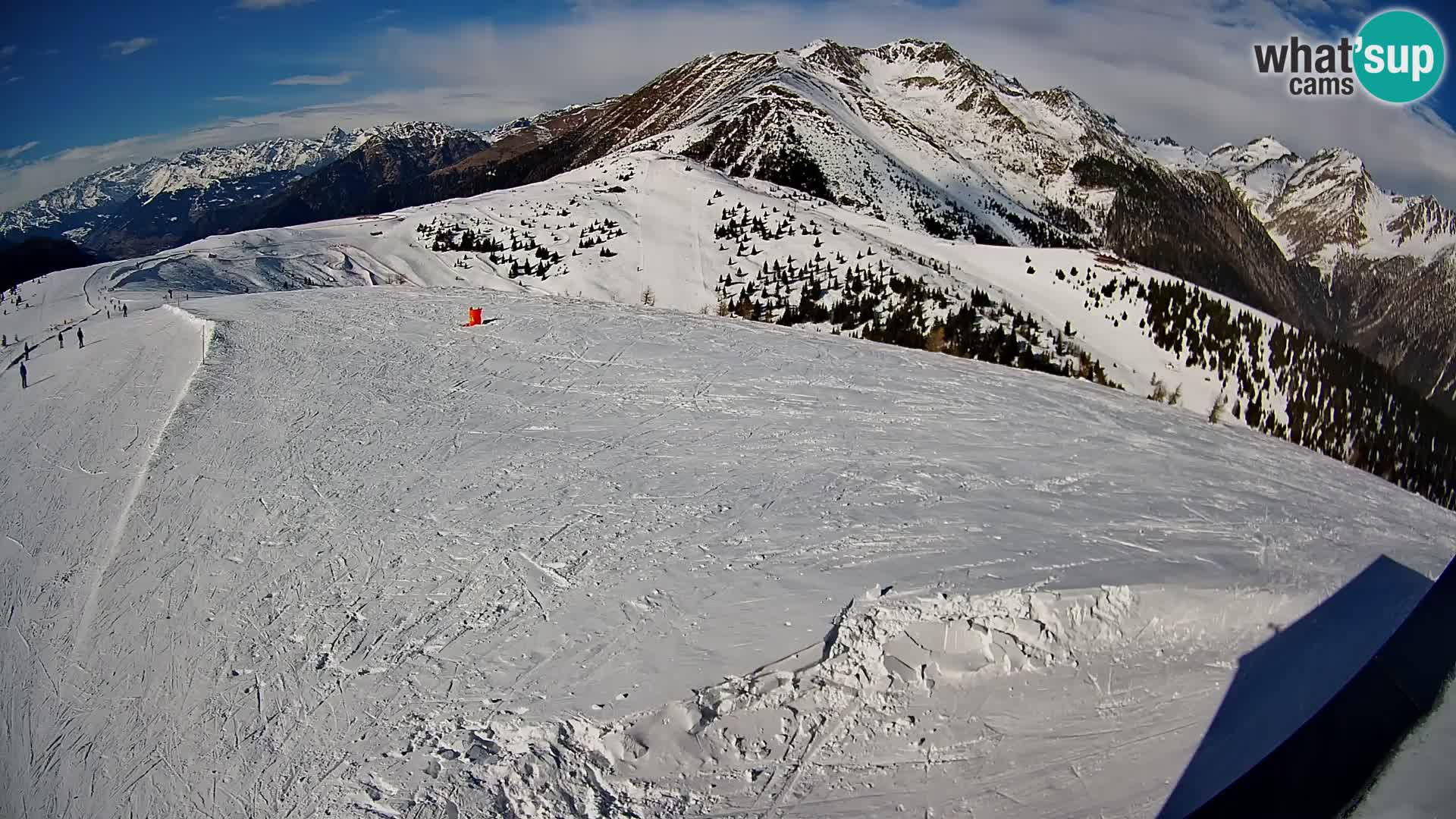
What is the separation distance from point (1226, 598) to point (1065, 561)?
1.37 meters

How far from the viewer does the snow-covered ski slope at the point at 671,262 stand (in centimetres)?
2138

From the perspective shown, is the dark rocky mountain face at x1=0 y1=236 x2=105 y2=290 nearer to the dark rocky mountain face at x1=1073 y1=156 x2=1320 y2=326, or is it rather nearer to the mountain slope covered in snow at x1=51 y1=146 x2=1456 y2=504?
the mountain slope covered in snow at x1=51 y1=146 x2=1456 y2=504

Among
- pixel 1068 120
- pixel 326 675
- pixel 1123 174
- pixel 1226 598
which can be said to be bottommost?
pixel 326 675

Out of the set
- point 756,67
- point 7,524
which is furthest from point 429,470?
point 756,67

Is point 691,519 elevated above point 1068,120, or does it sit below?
below

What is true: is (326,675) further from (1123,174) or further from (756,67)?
(1123,174)

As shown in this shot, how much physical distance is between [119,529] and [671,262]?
20.1 meters

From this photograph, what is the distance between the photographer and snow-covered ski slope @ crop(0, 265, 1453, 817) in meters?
5.23

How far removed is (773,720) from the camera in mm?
5488

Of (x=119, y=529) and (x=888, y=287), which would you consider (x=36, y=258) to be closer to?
(x=888, y=287)

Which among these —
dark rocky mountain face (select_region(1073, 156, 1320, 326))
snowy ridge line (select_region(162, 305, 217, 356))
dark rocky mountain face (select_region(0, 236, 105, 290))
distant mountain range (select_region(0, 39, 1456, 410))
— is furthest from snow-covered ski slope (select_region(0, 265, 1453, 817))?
dark rocky mountain face (select_region(1073, 156, 1320, 326))

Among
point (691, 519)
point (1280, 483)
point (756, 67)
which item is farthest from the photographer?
point (756, 67)

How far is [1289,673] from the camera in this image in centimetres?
573

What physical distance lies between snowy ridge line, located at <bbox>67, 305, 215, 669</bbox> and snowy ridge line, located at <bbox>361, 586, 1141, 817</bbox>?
4.00 meters
